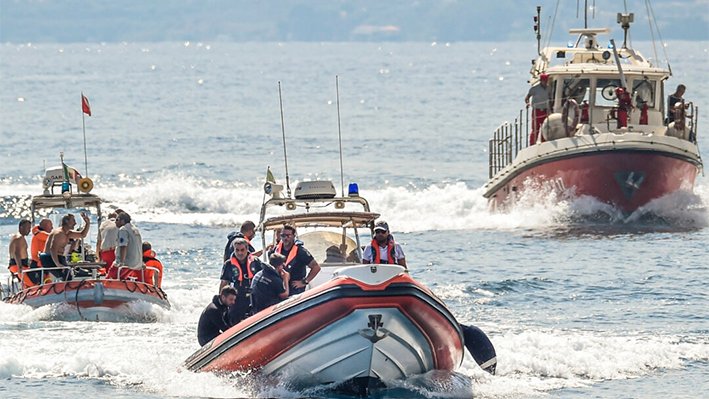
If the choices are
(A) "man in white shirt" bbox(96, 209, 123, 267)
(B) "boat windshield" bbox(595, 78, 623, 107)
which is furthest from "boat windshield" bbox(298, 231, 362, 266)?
(B) "boat windshield" bbox(595, 78, 623, 107)

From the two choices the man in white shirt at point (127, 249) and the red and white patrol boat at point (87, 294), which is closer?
the red and white patrol boat at point (87, 294)

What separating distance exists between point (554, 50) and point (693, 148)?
14.0ft

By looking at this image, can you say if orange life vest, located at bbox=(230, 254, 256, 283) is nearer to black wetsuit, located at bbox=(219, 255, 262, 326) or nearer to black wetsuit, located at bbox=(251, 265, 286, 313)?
black wetsuit, located at bbox=(219, 255, 262, 326)

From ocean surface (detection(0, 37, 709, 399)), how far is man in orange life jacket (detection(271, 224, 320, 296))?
1.36 metres

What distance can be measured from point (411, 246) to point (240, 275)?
1184 centimetres

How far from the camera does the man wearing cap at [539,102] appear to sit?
2741 cm

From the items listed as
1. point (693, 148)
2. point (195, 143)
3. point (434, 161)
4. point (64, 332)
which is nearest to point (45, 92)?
point (195, 143)

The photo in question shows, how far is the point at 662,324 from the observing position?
1736 centimetres

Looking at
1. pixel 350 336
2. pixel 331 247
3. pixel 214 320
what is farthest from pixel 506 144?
pixel 350 336

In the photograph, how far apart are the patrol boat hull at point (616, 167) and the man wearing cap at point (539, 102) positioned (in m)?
1.14

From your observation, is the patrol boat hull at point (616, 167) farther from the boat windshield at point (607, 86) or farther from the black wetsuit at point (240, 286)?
the black wetsuit at point (240, 286)

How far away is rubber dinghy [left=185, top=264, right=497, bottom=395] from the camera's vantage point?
12227mm

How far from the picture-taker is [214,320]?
14.0 meters

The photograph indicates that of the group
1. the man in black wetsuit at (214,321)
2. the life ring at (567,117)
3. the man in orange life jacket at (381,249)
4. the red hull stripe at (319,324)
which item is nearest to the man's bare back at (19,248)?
the man in black wetsuit at (214,321)
